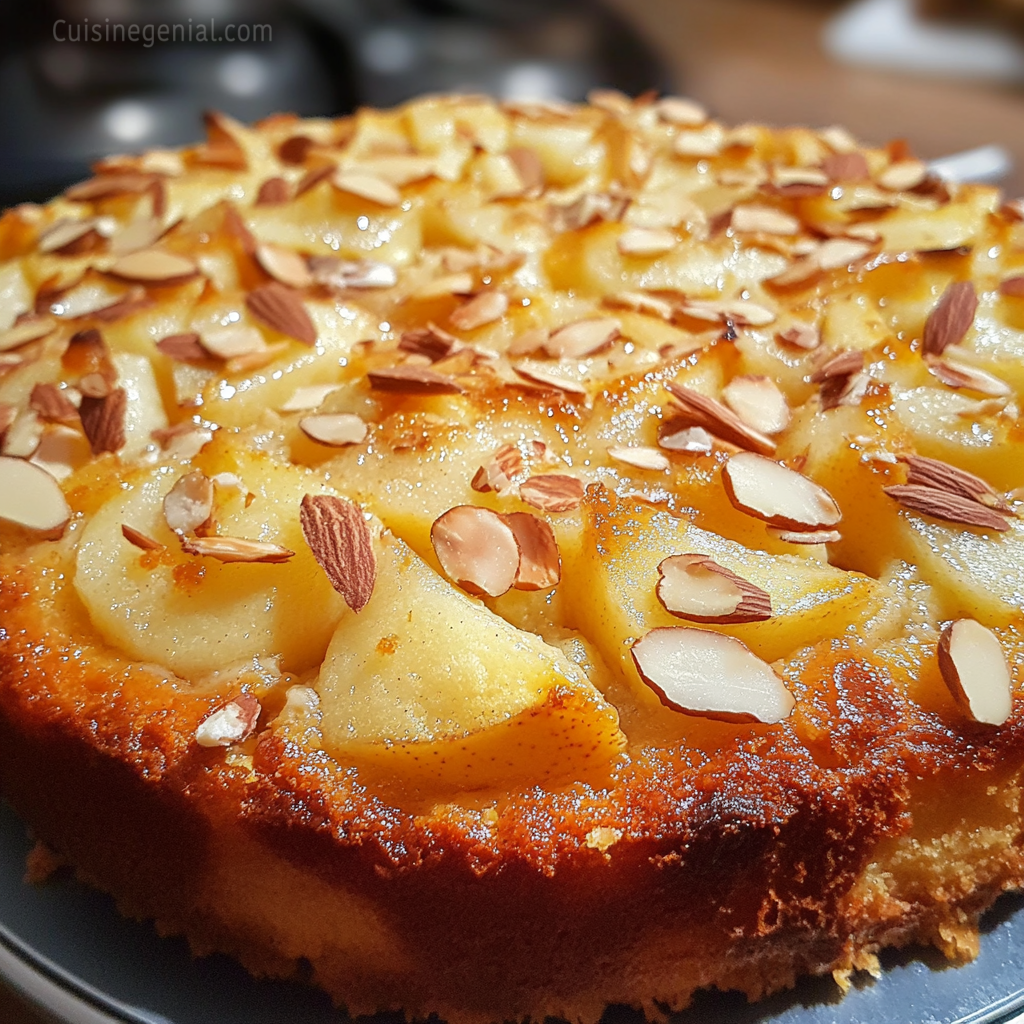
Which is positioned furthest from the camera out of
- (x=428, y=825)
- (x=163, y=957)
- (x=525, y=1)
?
(x=525, y=1)

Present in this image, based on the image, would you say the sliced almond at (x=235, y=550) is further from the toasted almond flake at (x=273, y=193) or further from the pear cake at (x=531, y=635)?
the toasted almond flake at (x=273, y=193)

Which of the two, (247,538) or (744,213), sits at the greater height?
(744,213)

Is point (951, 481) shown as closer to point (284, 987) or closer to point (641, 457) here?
point (641, 457)

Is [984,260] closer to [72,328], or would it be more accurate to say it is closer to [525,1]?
[72,328]

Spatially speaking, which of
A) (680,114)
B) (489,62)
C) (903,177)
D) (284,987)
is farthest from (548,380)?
(489,62)

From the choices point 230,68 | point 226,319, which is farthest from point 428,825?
point 230,68

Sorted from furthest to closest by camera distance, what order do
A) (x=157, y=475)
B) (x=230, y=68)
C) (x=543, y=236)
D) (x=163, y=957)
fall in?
1. (x=230, y=68)
2. (x=543, y=236)
3. (x=157, y=475)
4. (x=163, y=957)

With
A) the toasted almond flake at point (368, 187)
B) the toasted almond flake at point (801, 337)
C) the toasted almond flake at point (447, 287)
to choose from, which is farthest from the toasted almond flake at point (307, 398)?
the toasted almond flake at point (801, 337)
